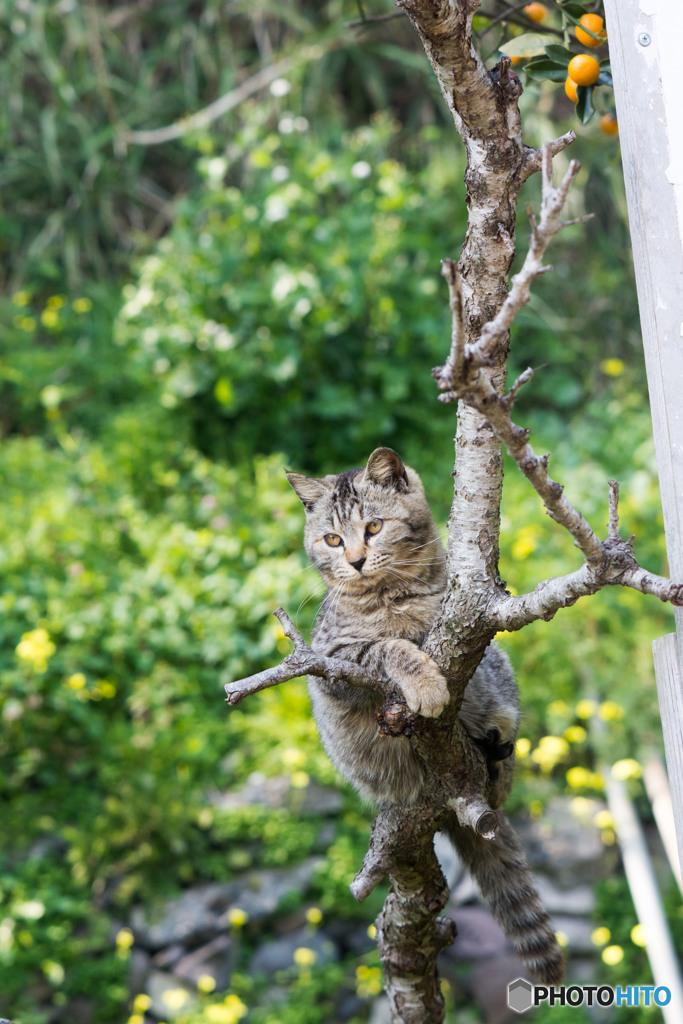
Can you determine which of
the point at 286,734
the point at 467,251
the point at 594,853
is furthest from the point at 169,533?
the point at 467,251

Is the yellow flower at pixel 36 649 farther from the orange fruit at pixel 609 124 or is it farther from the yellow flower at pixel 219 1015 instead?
the orange fruit at pixel 609 124

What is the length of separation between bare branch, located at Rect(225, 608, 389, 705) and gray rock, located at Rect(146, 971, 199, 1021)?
7.70 ft

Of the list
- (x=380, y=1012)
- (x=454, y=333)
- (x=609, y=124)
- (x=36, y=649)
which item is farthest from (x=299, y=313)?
(x=454, y=333)

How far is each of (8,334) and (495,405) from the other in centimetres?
514

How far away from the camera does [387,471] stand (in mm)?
2271

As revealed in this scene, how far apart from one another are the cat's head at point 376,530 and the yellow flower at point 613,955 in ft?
6.67

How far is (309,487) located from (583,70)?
1.16m

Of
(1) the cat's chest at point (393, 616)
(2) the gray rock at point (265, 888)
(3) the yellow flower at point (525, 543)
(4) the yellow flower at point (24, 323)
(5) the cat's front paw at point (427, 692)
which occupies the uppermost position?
(4) the yellow flower at point (24, 323)

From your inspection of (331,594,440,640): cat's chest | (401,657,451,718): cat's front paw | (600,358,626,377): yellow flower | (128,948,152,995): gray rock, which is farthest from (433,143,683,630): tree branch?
(600,358,626,377): yellow flower

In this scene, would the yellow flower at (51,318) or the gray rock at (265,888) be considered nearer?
the gray rock at (265,888)

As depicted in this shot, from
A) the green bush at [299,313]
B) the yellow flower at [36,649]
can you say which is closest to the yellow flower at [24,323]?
the green bush at [299,313]

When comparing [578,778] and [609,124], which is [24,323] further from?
[609,124]

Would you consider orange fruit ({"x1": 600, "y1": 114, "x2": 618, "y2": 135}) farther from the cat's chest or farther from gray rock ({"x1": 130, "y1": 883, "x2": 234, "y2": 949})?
gray rock ({"x1": 130, "y1": 883, "x2": 234, "y2": 949})

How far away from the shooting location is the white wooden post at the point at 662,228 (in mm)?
1426
